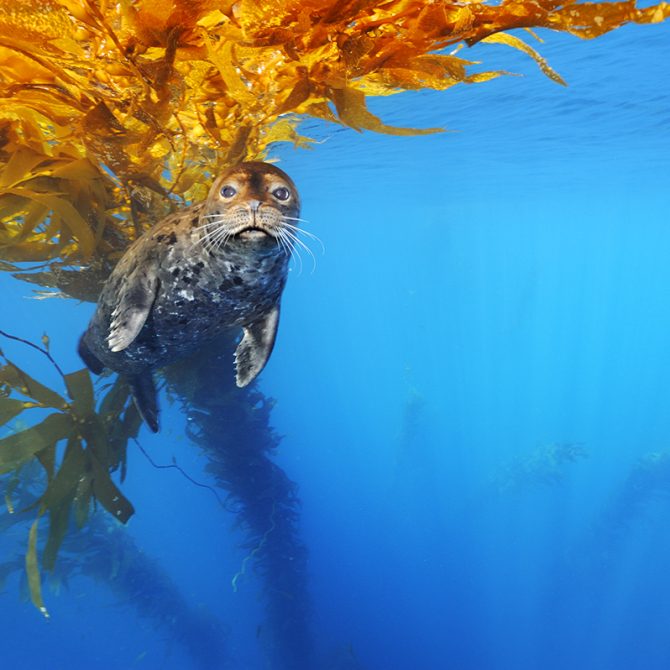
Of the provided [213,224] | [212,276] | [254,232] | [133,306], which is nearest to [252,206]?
[254,232]

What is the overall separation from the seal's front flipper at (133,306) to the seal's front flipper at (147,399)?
137cm

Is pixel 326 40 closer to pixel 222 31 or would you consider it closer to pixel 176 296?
pixel 222 31

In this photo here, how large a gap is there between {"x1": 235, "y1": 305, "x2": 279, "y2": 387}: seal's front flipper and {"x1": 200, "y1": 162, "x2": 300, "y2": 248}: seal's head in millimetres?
817

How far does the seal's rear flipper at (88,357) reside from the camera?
443cm

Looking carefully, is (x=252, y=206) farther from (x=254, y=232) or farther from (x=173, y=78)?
(x=173, y=78)

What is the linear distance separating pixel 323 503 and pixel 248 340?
10709 millimetres

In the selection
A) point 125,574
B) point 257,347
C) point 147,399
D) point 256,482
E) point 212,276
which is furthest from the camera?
point 125,574

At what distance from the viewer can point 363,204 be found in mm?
25844

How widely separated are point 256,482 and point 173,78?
4.48 metres

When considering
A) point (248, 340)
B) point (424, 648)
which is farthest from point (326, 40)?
point (424, 648)

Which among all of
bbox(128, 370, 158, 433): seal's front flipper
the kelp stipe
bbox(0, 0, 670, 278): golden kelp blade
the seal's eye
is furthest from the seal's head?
the kelp stipe

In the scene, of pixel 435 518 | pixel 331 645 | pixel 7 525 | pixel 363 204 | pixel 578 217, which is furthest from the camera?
pixel 578 217

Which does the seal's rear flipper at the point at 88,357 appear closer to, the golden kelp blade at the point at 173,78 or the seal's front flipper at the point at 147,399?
the seal's front flipper at the point at 147,399

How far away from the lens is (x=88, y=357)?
455cm
